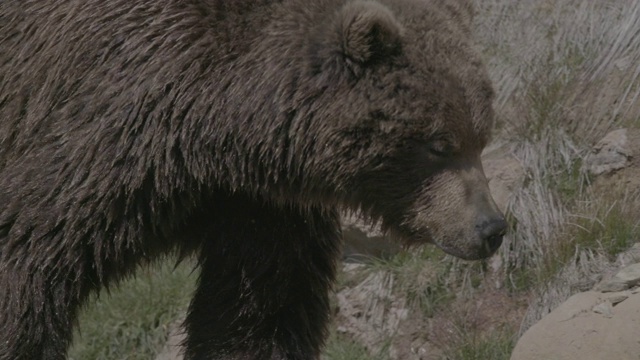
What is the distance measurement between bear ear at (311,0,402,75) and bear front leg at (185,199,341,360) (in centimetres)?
98

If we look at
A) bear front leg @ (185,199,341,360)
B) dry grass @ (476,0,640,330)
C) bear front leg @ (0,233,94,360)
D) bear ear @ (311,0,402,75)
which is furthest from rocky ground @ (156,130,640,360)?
bear ear @ (311,0,402,75)

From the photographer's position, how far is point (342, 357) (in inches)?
344

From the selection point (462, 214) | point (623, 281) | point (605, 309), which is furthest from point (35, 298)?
point (623, 281)

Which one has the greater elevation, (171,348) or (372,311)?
(372,311)

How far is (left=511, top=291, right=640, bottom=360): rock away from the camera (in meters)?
6.81

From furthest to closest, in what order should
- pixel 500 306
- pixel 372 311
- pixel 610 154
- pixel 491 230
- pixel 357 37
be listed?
pixel 372 311, pixel 610 154, pixel 500 306, pixel 491 230, pixel 357 37

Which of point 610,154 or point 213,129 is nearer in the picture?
point 213,129

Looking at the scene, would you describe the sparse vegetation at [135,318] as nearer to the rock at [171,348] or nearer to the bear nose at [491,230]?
the rock at [171,348]

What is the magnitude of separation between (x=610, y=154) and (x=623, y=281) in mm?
1765

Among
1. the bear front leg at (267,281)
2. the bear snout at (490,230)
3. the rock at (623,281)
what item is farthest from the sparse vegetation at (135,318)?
the bear snout at (490,230)

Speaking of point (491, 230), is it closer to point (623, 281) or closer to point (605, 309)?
point (605, 309)

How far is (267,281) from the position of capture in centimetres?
695

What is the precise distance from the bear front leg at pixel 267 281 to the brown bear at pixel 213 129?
38 cm

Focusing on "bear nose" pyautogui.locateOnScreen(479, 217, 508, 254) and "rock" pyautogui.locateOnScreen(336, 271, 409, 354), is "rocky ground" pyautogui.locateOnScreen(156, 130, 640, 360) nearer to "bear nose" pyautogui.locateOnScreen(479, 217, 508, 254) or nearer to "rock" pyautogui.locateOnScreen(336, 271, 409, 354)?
"rock" pyautogui.locateOnScreen(336, 271, 409, 354)
